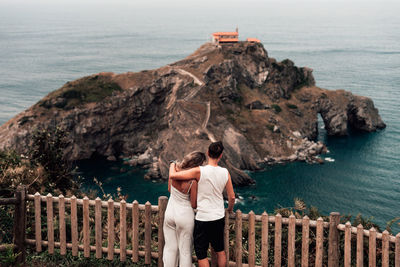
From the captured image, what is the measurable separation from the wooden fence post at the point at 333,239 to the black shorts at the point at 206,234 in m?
2.56

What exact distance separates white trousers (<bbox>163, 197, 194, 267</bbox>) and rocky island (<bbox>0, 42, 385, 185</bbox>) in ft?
218

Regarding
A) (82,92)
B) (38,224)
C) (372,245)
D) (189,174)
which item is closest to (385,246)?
(372,245)

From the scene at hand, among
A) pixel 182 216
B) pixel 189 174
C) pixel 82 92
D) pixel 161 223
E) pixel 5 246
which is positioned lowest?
pixel 82 92

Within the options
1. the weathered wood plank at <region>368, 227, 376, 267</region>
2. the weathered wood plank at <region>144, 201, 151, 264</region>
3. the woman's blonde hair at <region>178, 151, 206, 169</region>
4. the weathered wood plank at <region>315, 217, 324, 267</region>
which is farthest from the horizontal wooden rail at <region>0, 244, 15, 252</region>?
the weathered wood plank at <region>368, 227, 376, 267</region>

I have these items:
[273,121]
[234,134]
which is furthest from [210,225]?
[273,121]

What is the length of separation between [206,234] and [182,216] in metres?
0.64

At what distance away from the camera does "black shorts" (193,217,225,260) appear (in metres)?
9.16

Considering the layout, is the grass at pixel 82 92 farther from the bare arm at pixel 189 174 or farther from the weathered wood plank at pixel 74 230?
the bare arm at pixel 189 174

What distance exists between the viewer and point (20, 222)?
1095 centimetres

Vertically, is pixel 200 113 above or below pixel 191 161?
below

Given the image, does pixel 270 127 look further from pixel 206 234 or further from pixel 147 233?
pixel 206 234

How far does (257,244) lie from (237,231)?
8.61ft

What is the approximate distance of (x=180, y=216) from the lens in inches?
361

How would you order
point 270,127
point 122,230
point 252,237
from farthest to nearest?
point 270,127, point 122,230, point 252,237
